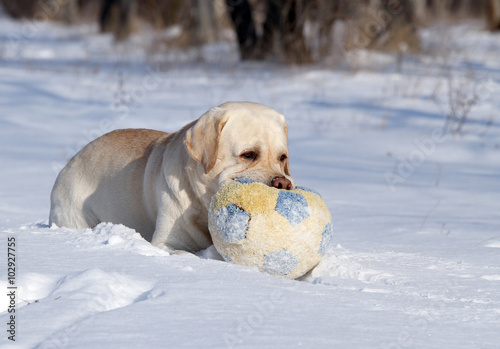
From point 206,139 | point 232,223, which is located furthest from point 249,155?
point 232,223

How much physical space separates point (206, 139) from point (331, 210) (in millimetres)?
1985

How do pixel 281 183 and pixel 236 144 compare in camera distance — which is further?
pixel 236 144

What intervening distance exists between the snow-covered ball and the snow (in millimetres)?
112

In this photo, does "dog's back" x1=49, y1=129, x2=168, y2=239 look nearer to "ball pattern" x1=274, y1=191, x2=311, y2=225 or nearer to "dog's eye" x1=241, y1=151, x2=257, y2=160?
"dog's eye" x1=241, y1=151, x2=257, y2=160

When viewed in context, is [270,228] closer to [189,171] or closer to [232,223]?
Result: [232,223]

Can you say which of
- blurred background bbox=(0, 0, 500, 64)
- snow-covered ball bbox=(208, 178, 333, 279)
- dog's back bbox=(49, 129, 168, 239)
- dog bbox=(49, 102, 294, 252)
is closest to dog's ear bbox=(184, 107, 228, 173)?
dog bbox=(49, 102, 294, 252)

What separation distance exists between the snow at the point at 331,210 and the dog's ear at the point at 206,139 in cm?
50

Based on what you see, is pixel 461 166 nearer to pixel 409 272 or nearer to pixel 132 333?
pixel 409 272

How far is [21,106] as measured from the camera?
966cm

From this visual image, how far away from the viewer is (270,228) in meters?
3.23

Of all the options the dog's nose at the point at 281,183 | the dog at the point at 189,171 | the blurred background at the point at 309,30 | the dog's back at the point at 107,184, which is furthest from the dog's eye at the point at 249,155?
the blurred background at the point at 309,30

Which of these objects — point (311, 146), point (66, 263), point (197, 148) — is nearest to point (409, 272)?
point (197, 148)

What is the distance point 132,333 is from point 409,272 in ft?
5.64

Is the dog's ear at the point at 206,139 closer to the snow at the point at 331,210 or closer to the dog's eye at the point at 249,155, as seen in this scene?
the dog's eye at the point at 249,155
